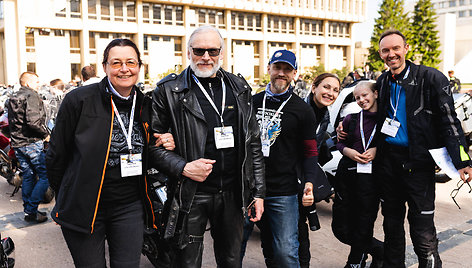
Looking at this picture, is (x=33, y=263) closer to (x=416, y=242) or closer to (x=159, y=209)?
(x=159, y=209)

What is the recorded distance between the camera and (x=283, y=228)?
3.36 m

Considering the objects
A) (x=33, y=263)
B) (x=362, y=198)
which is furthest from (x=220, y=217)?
(x=33, y=263)

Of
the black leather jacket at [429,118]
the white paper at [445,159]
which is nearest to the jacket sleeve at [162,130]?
the black leather jacket at [429,118]

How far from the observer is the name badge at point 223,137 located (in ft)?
9.29

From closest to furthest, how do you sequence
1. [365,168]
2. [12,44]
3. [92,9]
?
[365,168]
[12,44]
[92,9]

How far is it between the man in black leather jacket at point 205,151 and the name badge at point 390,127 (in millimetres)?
1349

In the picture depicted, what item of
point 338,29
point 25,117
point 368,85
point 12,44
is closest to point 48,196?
point 25,117

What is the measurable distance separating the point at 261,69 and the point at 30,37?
98.0ft

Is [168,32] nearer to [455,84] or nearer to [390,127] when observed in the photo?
[455,84]

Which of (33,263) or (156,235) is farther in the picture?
(33,263)

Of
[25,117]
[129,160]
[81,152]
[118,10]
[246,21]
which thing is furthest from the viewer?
A: [246,21]

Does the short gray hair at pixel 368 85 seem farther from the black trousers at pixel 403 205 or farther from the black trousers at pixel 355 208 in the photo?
the black trousers at pixel 355 208

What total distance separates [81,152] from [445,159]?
283 cm

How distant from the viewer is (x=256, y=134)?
3.08 metres
